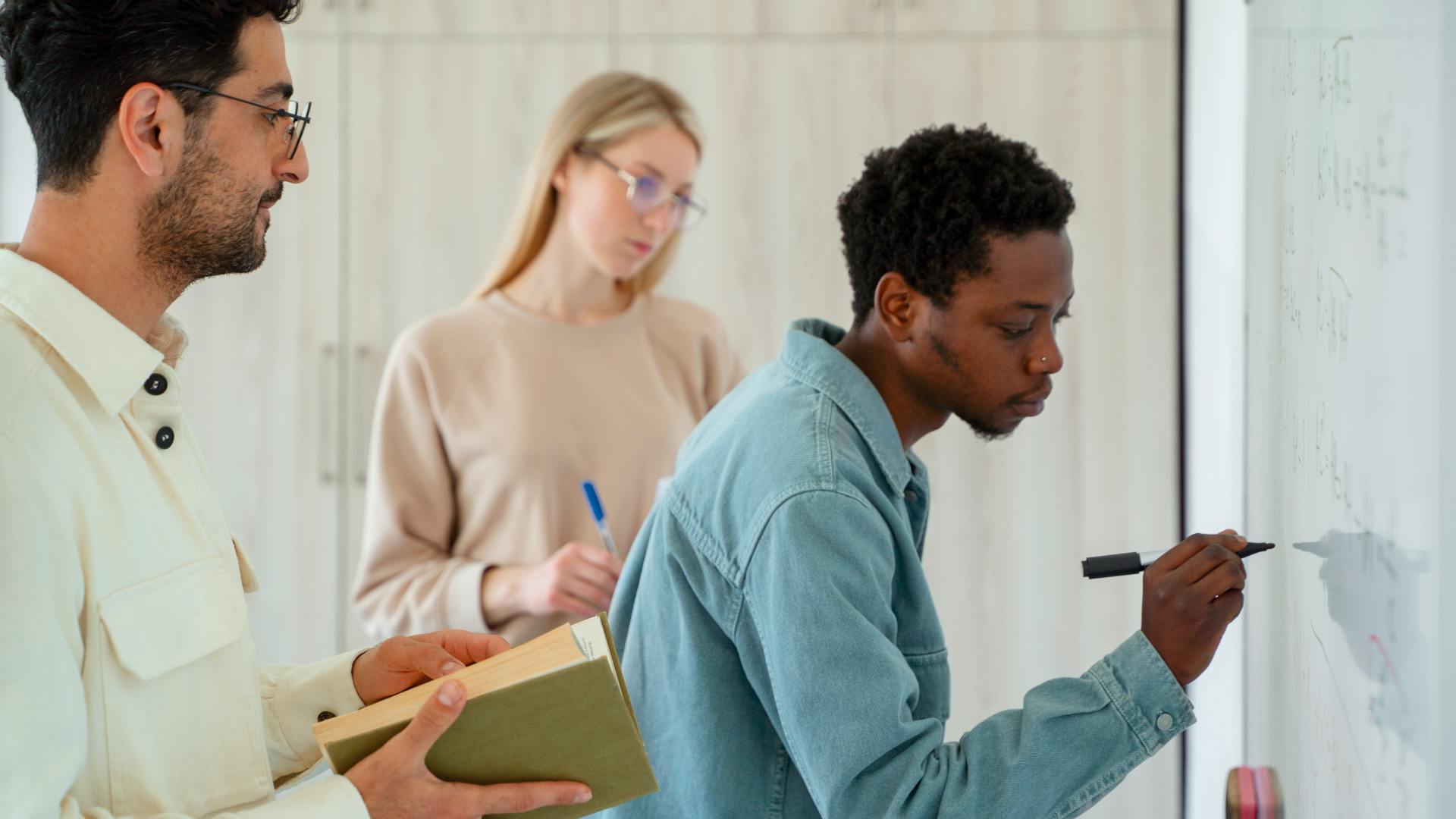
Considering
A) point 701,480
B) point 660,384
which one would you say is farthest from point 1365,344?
point 660,384

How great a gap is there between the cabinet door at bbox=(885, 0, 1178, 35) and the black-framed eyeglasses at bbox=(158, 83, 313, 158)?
196 cm

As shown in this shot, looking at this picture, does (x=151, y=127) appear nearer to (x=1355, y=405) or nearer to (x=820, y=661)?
(x=820, y=661)

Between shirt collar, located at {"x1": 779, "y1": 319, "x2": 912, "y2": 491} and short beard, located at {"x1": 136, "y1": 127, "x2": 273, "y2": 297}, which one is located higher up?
short beard, located at {"x1": 136, "y1": 127, "x2": 273, "y2": 297}

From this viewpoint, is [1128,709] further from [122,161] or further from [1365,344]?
[122,161]

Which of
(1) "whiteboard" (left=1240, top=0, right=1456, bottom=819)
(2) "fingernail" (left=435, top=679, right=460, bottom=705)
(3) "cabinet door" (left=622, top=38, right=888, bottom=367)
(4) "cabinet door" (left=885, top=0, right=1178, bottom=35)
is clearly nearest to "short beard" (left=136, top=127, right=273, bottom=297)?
(2) "fingernail" (left=435, top=679, right=460, bottom=705)

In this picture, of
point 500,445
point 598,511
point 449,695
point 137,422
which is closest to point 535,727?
point 449,695

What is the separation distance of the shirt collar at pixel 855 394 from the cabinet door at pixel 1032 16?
5.76 feet

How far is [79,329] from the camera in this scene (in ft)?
2.87

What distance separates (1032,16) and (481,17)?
115 centimetres

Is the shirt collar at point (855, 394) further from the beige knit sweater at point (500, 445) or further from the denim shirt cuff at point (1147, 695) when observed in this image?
the beige knit sweater at point (500, 445)

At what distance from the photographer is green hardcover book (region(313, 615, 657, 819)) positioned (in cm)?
92

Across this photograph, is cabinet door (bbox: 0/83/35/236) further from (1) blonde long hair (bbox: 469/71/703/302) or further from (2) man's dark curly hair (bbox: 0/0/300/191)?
(2) man's dark curly hair (bbox: 0/0/300/191)

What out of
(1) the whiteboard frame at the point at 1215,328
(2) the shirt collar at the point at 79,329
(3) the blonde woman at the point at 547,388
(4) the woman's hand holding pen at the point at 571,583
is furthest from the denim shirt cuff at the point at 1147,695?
(3) the blonde woman at the point at 547,388

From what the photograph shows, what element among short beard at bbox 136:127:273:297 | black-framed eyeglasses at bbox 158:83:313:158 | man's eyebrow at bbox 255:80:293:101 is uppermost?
man's eyebrow at bbox 255:80:293:101
